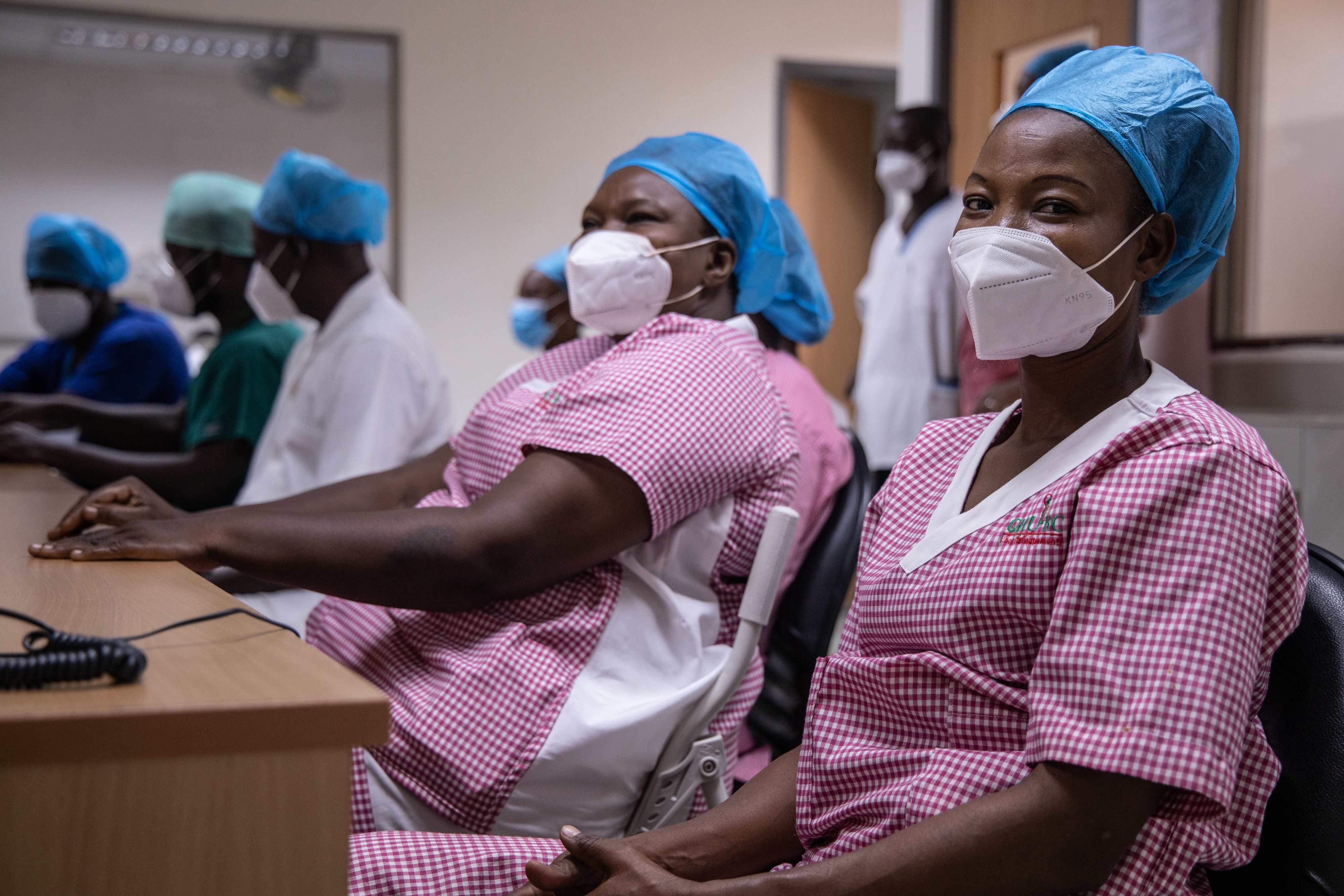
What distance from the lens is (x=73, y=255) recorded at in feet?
10.8

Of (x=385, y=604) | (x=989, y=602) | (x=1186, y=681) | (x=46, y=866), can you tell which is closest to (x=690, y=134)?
(x=385, y=604)

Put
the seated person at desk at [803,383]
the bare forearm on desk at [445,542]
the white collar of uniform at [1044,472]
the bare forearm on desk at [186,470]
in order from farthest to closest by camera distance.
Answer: the bare forearm on desk at [186,470] → the seated person at desk at [803,383] → the bare forearm on desk at [445,542] → the white collar of uniform at [1044,472]

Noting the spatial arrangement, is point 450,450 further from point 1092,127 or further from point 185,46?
point 185,46

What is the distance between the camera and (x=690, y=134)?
1583mm

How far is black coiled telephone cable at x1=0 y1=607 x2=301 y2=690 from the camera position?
2.23ft

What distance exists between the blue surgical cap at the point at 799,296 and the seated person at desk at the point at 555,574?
566mm

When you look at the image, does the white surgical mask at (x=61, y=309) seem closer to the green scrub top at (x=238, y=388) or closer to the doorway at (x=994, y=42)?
the green scrub top at (x=238, y=388)

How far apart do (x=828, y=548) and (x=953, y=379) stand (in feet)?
6.99

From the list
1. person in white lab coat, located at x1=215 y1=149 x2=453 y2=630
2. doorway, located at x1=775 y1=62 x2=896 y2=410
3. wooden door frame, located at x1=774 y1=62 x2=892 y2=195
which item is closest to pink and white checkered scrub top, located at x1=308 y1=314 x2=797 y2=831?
person in white lab coat, located at x1=215 y1=149 x2=453 y2=630

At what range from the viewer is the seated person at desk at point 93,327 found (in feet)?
10.7

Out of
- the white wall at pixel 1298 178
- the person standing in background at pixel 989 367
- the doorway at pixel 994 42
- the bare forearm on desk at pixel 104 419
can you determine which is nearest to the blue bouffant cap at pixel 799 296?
the person standing in background at pixel 989 367

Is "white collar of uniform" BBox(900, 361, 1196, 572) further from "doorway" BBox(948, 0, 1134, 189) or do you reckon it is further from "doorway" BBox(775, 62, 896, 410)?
"doorway" BBox(775, 62, 896, 410)

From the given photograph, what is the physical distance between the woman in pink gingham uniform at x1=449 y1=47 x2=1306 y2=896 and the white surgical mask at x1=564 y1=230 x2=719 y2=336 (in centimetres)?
53

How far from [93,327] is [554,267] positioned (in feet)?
4.57
